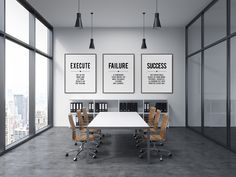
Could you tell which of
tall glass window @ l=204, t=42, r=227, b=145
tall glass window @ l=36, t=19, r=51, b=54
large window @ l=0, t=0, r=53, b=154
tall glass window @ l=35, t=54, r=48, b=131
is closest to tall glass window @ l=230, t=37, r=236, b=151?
tall glass window @ l=204, t=42, r=227, b=145

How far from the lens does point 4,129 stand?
4.88 m

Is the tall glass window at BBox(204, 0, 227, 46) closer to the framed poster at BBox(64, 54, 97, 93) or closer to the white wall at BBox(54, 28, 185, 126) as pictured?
the white wall at BBox(54, 28, 185, 126)

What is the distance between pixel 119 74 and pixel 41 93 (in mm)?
2624

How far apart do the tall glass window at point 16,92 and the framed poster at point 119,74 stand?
112 inches

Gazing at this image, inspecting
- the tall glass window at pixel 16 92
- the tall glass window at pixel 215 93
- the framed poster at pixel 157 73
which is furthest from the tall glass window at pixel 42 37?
the tall glass window at pixel 215 93

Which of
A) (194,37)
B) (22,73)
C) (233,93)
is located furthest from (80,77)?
(233,93)

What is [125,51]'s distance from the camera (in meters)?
8.40

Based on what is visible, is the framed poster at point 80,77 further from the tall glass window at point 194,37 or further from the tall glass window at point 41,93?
the tall glass window at point 194,37

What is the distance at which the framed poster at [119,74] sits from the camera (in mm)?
8367

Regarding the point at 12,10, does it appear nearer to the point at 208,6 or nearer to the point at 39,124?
the point at 39,124

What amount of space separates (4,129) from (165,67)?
5.43m

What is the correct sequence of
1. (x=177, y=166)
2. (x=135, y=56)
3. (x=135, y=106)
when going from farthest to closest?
(x=135, y=56), (x=135, y=106), (x=177, y=166)

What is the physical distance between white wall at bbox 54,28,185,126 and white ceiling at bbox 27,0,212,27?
47cm

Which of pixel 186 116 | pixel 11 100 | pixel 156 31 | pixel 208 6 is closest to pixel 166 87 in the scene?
pixel 186 116
